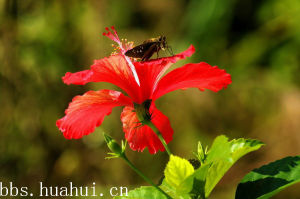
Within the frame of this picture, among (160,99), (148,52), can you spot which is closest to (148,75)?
(148,52)

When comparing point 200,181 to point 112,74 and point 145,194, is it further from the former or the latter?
point 112,74

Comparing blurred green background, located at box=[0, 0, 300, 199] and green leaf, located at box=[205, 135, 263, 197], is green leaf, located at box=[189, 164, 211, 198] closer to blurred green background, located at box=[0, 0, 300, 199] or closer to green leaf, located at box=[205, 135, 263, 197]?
green leaf, located at box=[205, 135, 263, 197]

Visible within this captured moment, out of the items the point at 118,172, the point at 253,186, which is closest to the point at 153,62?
the point at 253,186

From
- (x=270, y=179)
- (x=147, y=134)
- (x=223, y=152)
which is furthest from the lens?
(x=147, y=134)

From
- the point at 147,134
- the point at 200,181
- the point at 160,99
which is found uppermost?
the point at 160,99

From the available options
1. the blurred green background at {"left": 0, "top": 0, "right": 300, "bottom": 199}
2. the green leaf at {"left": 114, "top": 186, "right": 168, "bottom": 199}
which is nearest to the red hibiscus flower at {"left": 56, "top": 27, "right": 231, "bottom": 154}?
the green leaf at {"left": 114, "top": 186, "right": 168, "bottom": 199}

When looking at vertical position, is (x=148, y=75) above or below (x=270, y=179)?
above

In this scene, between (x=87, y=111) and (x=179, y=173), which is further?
(x=87, y=111)
